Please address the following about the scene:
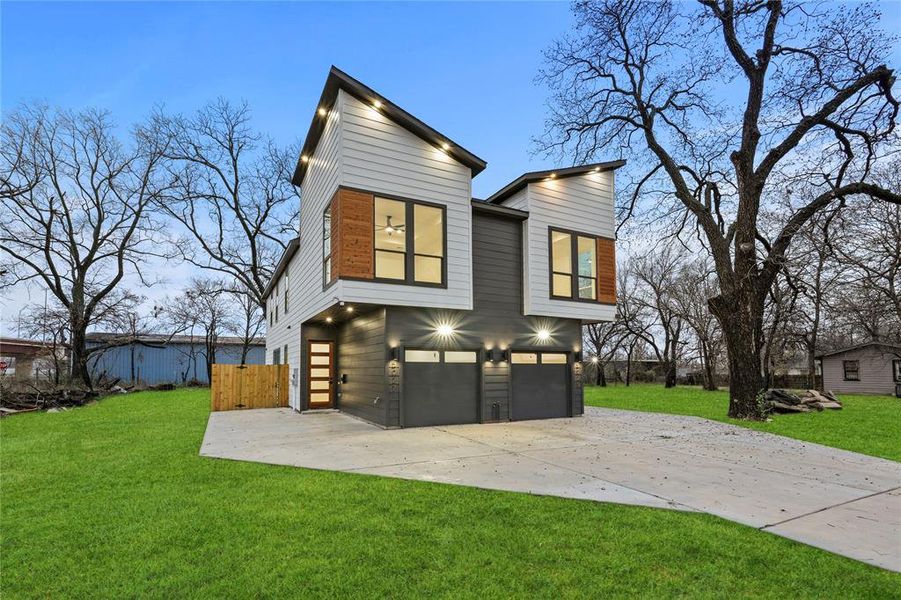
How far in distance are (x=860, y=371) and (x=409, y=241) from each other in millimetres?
28357

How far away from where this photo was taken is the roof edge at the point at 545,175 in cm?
1150

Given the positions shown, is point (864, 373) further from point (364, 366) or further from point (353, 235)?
point (353, 235)

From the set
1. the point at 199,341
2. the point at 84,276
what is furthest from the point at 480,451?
the point at 199,341

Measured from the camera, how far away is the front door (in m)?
13.5

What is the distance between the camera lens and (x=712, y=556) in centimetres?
327

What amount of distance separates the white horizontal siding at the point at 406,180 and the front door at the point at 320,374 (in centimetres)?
445

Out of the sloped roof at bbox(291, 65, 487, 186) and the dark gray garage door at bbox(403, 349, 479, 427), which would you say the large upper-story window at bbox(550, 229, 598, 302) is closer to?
the sloped roof at bbox(291, 65, 487, 186)

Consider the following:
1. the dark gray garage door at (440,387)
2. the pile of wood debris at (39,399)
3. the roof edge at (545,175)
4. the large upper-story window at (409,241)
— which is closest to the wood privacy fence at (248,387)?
the pile of wood debris at (39,399)

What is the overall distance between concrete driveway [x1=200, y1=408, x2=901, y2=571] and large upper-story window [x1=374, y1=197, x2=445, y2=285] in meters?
3.23

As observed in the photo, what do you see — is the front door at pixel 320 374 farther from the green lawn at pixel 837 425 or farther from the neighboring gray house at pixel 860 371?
the neighboring gray house at pixel 860 371

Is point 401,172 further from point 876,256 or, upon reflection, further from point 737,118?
point 876,256

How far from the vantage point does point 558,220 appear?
11.9 meters

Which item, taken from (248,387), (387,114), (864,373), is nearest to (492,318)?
(387,114)

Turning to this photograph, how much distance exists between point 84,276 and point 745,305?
2646 cm
